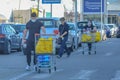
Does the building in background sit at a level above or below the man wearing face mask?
above

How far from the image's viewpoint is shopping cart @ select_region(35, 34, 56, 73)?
1636cm

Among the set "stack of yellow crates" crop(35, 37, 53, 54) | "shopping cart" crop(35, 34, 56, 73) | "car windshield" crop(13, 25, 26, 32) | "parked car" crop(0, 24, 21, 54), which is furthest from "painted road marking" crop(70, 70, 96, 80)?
"car windshield" crop(13, 25, 26, 32)

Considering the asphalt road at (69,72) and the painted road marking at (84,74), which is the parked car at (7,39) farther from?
the painted road marking at (84,74)

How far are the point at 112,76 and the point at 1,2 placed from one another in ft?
187

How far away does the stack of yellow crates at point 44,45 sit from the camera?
16.3 metres

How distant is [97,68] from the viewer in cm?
1827

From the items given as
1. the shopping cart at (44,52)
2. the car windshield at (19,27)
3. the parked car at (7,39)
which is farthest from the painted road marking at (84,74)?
the car windshield at (19,27)

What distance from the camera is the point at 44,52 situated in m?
16.4

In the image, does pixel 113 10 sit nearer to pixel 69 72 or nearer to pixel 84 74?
pixel 69 72

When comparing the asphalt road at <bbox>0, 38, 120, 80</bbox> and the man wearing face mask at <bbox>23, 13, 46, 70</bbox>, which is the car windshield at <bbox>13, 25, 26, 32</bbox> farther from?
the man wearing face mask at <bbox>23, 13, 46, 70</bbox>

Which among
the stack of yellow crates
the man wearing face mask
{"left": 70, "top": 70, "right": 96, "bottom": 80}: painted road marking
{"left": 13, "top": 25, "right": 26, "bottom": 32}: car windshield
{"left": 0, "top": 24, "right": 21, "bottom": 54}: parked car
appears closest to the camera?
{"left": 70, "top": 70, "right": 96, "bottom": 80}: painted road marking

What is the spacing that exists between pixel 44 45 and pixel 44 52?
0.74 feet

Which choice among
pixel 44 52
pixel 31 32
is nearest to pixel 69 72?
pixel 44 52

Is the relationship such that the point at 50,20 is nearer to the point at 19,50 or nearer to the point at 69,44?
the point at 69,44
